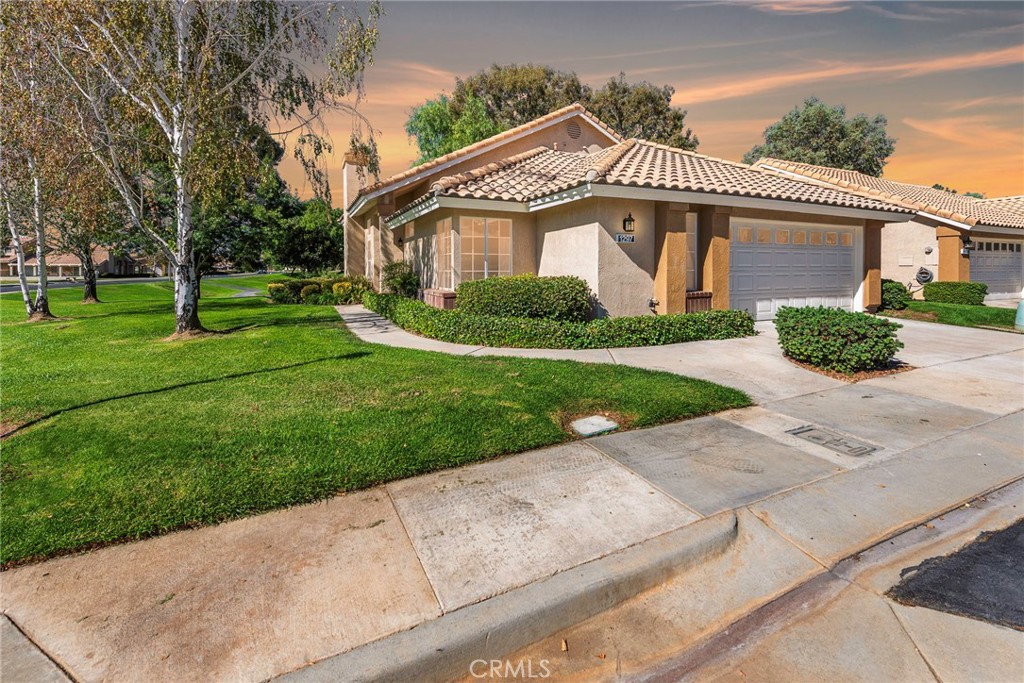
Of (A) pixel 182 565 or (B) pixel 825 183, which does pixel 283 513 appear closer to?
(A) pixel 182 565

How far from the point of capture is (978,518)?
391cm

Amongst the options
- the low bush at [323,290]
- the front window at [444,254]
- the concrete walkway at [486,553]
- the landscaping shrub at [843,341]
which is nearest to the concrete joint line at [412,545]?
the concrete walkway at [486,553]

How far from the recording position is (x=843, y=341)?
8117 mm

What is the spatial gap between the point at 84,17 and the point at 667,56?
11.9 meters

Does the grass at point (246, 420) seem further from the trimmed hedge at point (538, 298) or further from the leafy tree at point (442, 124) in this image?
the leafy tree at point (442, 124)

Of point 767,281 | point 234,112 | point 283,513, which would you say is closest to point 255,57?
point 234,112

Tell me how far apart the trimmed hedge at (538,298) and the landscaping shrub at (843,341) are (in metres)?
4.02

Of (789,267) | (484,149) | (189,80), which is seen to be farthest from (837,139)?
(189,80)

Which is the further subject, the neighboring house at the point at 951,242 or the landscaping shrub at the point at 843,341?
the neighboring house at the point at 951,242

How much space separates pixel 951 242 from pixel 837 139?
35.6 metres

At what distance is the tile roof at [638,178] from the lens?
11.5m

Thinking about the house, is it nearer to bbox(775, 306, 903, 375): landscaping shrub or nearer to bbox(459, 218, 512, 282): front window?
bbox(459, 218, 512, 282): front window

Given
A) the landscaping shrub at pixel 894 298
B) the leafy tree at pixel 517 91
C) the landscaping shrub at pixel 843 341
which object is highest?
the leafy tree at pixel 517 91

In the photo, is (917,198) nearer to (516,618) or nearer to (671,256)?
(671,256)
